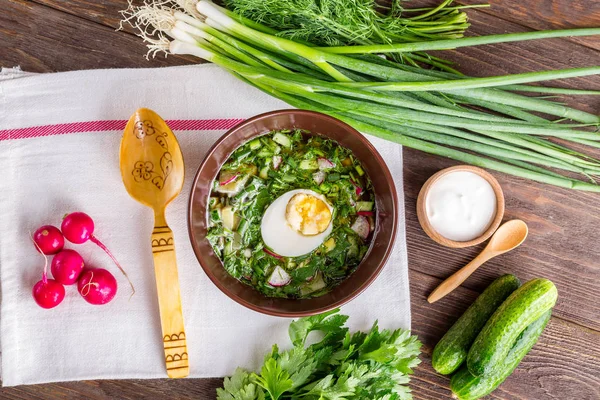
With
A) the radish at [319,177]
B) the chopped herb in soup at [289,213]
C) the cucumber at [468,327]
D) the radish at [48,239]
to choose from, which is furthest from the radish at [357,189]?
the radish at [48,239]

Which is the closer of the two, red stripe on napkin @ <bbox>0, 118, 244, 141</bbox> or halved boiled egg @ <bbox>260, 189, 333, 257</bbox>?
halved boiled egg @ <bbox>260, 189, 333, 257</bbox>

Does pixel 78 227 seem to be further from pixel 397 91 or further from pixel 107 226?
pixel 397 91

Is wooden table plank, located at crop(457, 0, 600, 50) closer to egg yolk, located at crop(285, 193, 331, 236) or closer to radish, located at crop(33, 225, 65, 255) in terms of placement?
egg yolk, located at crop(285, 193, 331, 236)

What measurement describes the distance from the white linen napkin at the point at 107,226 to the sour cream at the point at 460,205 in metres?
0.16

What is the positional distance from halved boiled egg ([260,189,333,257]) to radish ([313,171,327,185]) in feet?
0.16

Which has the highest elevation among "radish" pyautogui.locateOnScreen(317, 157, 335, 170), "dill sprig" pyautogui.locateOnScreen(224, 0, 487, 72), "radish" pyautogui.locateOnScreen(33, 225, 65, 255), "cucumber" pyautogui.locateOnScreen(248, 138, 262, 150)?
"dill sprig" pyautogui.locateOnScreen(224, 0, 487, 72)

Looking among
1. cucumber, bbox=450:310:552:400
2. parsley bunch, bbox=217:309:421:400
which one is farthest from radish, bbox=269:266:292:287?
cucumber, bbox=450:310:552:400

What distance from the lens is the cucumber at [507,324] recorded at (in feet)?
6.49

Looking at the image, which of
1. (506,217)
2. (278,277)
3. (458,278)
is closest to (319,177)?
(278,277)

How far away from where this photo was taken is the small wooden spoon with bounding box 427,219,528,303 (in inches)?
83.7

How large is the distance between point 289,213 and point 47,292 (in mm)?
886

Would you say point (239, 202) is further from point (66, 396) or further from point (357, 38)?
point (66, 396)

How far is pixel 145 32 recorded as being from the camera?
2.04 metres

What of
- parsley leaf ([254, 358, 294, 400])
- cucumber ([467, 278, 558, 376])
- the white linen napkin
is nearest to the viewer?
parsley leaf ([254, 358, 294, 400])
